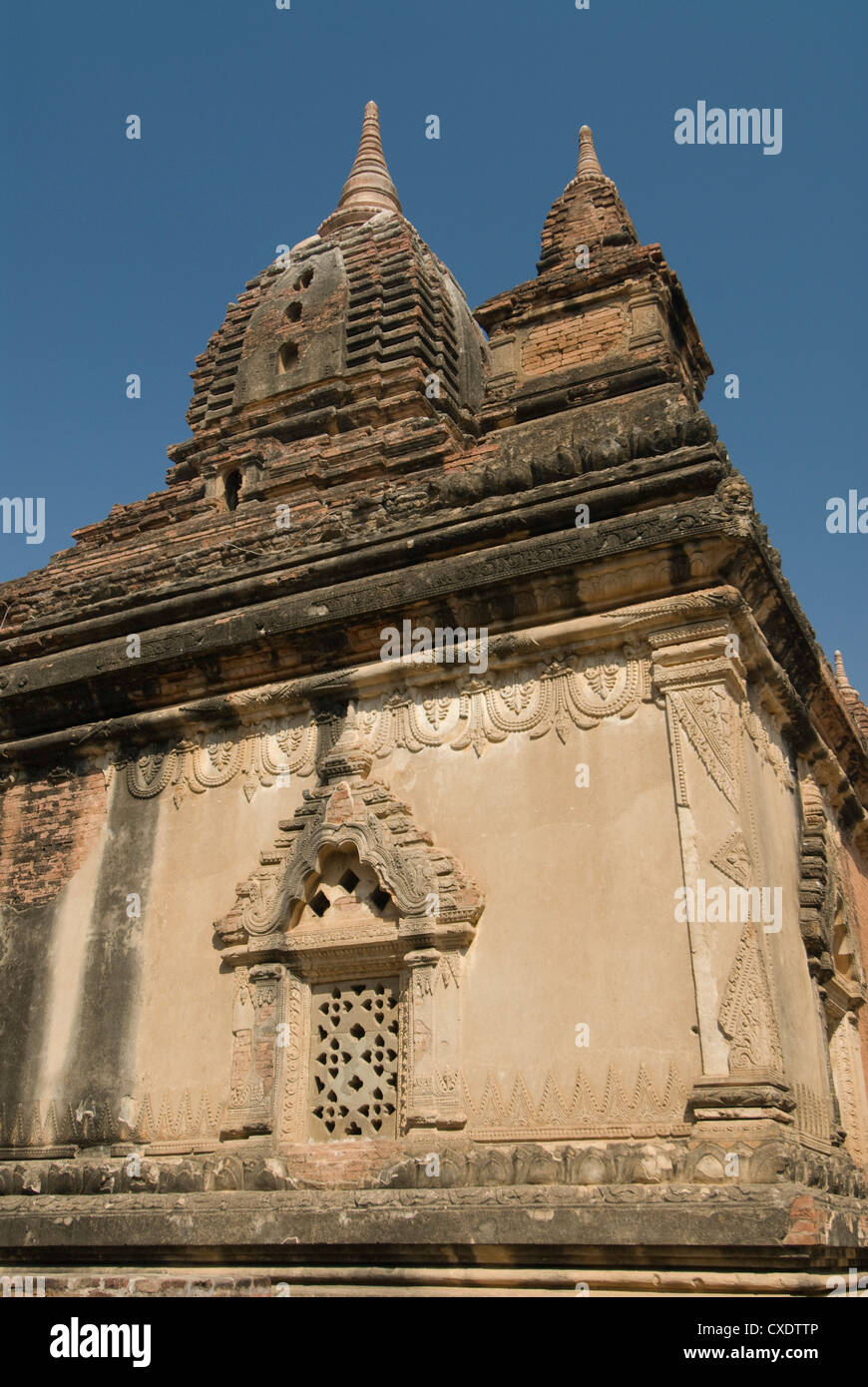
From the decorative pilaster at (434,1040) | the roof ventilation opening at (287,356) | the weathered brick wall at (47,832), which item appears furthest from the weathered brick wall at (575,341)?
the decorative pilaster at (434,1040)

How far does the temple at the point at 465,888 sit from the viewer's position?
7312mm

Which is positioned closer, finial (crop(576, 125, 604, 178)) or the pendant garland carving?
the pendant garland carving

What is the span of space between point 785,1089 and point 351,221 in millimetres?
14881

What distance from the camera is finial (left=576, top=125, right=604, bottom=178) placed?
13719 millimetres

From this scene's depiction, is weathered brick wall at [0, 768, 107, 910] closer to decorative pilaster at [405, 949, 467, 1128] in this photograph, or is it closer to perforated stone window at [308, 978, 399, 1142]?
perforated stone window at [308, 978, 399, 1142]

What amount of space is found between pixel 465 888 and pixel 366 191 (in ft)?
47.9

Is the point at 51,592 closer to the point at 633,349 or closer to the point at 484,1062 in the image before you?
the point at 633,349

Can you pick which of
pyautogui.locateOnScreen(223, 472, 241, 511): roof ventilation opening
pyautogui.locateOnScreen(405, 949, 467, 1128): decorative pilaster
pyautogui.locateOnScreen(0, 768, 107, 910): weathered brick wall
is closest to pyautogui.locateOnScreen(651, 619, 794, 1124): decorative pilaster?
pyautogui.locateOnScreen(405, 949, 467, 1128): decorative pilaster

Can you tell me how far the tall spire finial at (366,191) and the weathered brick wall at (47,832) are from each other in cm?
1091

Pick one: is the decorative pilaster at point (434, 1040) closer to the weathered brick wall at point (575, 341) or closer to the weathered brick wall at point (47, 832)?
the weathered brick wall at point (47, 832)

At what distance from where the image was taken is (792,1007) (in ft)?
27.1

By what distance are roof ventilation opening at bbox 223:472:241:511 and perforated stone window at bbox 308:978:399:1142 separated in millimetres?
7231

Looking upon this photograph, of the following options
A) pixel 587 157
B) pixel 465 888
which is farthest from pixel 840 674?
pixel 465 888
